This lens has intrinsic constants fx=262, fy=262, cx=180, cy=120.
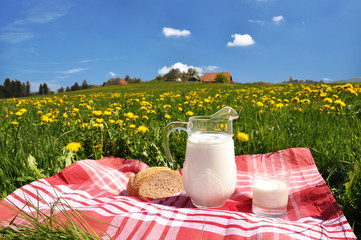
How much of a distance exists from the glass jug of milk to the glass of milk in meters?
0.15

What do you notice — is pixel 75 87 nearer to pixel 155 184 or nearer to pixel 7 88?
pixel 7 88

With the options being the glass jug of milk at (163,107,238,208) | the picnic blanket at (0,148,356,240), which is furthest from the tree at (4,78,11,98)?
the glass jug of milk at (163,107,238,208)

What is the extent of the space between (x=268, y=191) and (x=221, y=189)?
0.78 ft

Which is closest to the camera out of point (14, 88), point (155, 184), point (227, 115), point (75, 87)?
point (227, 115)

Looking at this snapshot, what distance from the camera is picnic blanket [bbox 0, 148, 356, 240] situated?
3.47 feet

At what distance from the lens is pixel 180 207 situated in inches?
57.3

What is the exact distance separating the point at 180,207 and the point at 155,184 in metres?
0.28

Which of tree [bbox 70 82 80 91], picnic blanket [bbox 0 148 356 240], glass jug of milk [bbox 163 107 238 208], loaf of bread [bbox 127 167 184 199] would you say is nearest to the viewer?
picnic blanket [bbox 0 148 356 240]

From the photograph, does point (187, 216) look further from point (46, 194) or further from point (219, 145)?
point (46, 194)

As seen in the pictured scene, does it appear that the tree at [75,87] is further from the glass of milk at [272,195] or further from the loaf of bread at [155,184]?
the glass of milk at [272,195]

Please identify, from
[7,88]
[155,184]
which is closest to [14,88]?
[7,88]

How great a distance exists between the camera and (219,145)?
1316 millimetres

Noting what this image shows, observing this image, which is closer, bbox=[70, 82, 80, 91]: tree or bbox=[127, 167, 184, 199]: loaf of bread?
bbox=[127, 167, 184, 199]: loaf of bread

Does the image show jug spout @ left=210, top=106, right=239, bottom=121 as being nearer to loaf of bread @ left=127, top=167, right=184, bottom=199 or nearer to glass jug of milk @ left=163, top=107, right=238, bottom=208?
glass jug of milk @ left=163, top=107, right=238, bottom=208
